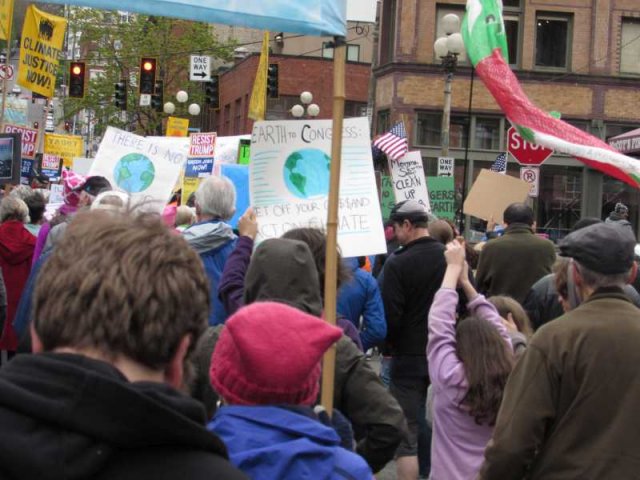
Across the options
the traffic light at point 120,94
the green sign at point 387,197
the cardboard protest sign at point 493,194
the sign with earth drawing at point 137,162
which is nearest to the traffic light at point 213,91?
the traffic light at point 120,94

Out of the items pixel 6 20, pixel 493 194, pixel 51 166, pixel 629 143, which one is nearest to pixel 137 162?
pixel 493 194

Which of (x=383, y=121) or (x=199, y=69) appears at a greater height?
(x=199, y=69)

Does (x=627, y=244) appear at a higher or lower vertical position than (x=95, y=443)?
higher

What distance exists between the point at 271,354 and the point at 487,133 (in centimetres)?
3009

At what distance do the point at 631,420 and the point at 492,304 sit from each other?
6.16ft

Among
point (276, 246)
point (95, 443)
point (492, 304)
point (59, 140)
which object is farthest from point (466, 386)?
point (59, 140)

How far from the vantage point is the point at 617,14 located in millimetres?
31531

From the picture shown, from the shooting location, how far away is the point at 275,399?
241 centimetres

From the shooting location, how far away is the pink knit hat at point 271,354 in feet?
7.69

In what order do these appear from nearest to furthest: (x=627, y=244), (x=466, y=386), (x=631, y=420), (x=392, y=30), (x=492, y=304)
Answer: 1. (x=631, y=420)
2. (x=627, y=244)
3. (x=466, y=386)
4. (x=492, y=304)
5. (x=392, y=30)

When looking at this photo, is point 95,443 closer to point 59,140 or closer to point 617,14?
point 59,140

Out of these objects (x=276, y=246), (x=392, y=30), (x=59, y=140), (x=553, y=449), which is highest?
(x=392, y=30)

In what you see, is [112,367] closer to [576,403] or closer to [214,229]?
[576,403]

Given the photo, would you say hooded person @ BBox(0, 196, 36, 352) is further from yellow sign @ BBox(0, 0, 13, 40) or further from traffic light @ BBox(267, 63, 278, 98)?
traffic light @ BBox(267, 63, 278, 98)
